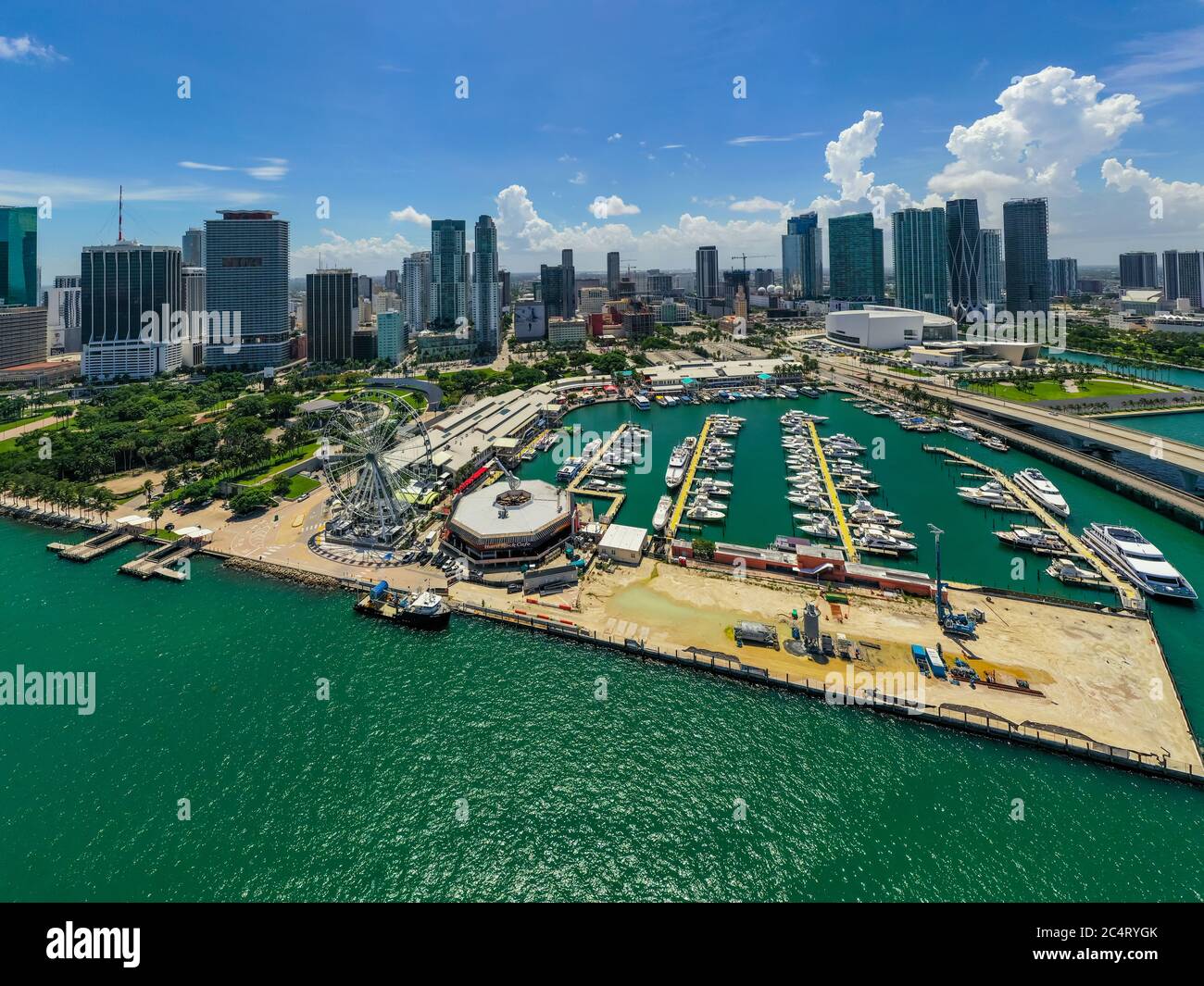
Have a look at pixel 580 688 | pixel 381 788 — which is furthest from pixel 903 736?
pixel 381 788

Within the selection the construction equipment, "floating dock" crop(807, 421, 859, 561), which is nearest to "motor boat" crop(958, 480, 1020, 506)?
"floating dock" crop(807, 421, 859, 561)

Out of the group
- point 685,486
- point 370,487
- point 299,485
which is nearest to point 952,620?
point 685,486

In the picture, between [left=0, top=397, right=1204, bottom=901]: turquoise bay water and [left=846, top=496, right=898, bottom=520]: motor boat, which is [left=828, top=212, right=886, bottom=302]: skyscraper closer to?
[left=846, top=496, right=898, bottom=520]: motor boat

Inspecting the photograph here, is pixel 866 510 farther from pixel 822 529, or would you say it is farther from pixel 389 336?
pixel 389 336

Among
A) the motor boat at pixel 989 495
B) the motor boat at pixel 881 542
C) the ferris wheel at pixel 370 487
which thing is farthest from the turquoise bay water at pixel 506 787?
the motor boat at pixel 989 495
